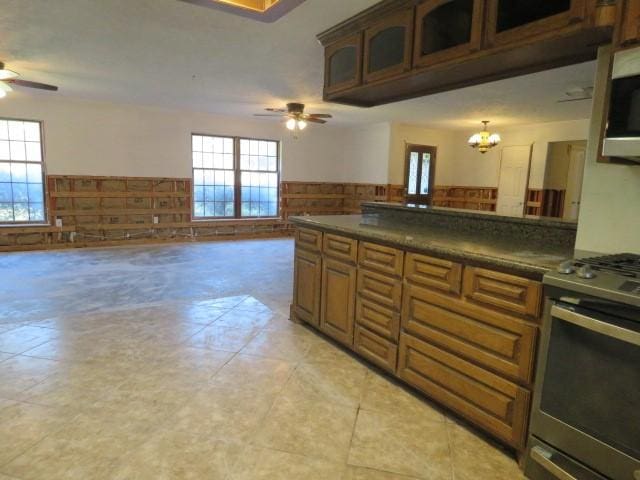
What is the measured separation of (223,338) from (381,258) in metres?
1.47

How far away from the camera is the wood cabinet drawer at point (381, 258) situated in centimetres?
239

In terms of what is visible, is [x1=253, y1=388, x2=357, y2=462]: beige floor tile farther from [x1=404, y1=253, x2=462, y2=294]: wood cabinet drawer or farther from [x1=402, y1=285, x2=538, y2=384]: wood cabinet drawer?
[x1=404, y1=253, x2=462, y2=294]: wood cabinet drawer

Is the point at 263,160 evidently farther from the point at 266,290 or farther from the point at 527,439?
the point at 527,439

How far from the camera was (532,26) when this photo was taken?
191cm

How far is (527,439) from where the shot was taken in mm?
1765

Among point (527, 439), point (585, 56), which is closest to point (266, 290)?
point (527, 439)

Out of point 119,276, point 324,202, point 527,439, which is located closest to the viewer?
point 527,439

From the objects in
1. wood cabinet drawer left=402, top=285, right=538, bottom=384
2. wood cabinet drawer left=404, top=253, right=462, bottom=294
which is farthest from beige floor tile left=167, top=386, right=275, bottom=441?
wood cabinet drawer left=404, top=253, right=462, bottom=294

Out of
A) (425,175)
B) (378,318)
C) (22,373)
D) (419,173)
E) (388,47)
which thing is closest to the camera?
(22,373)

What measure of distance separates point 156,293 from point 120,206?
11.8 ft

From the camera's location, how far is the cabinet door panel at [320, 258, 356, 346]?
2812 millimetres

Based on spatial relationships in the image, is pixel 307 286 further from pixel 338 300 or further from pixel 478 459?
pixel 478 459

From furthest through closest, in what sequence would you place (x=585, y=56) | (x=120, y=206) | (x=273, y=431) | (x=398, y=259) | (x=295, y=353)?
(x=120, y=206)
(x=295, y=353)
(x=398, y=259)
(x=585, y=56)
(x=273, y=431)

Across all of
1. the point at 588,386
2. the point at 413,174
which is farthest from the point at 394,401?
the point at 413,174
